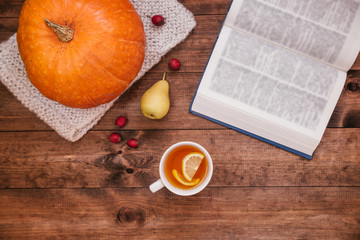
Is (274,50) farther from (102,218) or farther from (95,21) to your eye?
(102,218)

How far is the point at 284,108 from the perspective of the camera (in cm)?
94

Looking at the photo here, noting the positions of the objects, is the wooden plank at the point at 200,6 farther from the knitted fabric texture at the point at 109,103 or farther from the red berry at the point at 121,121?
the red berry at the point at 121,121

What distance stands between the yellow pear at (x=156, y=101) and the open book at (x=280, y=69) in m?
0.11

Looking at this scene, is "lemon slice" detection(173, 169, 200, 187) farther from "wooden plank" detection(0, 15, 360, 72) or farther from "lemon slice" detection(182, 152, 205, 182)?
"wooden plank" detection(0, 15, 360, 72)

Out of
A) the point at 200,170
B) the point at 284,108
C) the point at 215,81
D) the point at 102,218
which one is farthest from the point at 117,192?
the point at 284,108

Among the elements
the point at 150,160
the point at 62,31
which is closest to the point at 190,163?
the point at 150,160

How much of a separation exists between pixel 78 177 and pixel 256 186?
65cm

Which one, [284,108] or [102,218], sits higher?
[284,108]

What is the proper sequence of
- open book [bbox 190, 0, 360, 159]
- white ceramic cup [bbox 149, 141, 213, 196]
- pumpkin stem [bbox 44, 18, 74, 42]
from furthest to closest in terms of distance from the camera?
open book [bbox 190, 0, 360, 159] < white ceramic cup [bbox 149, 141, 213, 196] < pumpkin stem [bbox 44, 18, 74, 42]

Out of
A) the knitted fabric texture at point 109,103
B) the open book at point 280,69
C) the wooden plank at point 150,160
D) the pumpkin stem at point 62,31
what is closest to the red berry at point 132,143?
the wooden plank at point 150,160

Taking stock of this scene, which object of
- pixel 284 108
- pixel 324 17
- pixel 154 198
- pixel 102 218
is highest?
pixel 324 17

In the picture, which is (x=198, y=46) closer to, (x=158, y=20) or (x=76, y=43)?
(x=158, y=20)

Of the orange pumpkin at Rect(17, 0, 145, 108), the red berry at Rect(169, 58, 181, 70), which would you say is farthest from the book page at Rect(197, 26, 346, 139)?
the orange pumpkin at Rect(17, 0, 145, 108)

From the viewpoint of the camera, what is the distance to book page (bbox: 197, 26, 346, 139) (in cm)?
94
